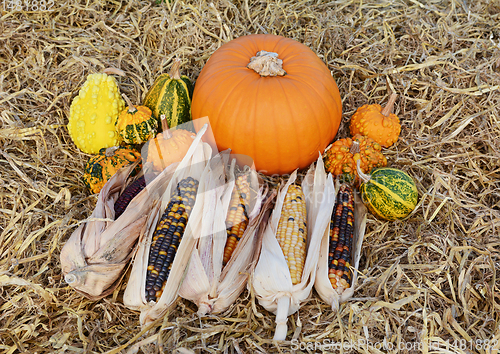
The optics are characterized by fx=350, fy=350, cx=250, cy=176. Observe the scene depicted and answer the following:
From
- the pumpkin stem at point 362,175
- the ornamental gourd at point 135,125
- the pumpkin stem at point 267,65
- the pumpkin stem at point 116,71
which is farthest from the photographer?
Answer: the pumpkin stem at point 116,71

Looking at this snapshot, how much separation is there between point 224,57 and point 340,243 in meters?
2.01

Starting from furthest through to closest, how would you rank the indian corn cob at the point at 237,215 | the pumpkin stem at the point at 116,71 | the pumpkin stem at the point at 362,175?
the pumpkin stem at the point at 116,71 → the pumpkin stem at the point at 362,175 → the indian corn cob at the point at 237,215

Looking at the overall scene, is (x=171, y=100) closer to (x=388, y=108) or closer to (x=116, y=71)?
(x=116, y=71)

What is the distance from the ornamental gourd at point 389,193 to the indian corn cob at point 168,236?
146cm

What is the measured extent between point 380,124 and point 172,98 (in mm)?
2057

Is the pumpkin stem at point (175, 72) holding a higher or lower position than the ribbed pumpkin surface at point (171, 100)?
higher

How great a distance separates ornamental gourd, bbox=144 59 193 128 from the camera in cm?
350

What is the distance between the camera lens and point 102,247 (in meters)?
2.40

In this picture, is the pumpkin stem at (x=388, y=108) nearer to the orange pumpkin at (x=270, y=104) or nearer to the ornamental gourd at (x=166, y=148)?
the orange pumpkin at (x=270, y=104)

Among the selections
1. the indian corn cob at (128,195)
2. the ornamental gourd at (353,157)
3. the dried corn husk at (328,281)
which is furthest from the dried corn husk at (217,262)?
the ornamental gourd at (353,157)

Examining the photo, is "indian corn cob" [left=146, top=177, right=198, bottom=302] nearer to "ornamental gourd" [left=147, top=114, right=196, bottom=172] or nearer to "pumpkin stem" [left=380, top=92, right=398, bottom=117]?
"ornamental gourd" [left=147, top=114, right=196, bottom=172]

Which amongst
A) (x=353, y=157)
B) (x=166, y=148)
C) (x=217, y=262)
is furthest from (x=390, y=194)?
(x=166, y=148)

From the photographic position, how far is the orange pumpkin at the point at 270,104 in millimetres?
3012

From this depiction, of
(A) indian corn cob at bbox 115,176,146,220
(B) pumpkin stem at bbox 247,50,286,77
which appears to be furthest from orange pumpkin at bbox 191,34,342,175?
(A) indian corn cob at bbox 115,176,146,220
